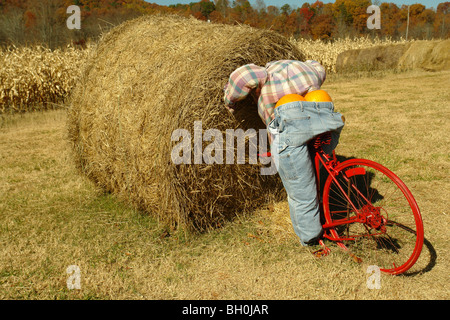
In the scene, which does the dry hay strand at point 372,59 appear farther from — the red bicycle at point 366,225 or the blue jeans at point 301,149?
the blue jeans at point 301,149

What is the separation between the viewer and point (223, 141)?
13.4ft

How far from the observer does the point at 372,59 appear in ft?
64.4

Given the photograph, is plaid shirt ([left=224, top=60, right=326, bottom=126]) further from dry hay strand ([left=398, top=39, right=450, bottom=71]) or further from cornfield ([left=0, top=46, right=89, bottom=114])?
dry hay strand ([left=398, top=39, right=450, bottom=71])

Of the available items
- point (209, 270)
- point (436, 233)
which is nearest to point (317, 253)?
point (209, 270)

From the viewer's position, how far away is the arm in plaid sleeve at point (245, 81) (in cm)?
354

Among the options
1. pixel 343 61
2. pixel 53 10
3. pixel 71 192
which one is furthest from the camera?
pixel 53 10

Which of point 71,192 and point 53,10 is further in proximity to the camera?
point 53,10

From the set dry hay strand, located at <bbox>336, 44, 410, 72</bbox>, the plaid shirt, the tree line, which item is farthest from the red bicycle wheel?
dry hay strand, located at <bbox>336, 44, 410, 72</bbox>

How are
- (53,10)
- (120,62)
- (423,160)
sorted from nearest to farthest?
1. (120,62)
2. (423,160)
3. (53,10)

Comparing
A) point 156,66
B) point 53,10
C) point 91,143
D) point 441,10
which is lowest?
point 91,143

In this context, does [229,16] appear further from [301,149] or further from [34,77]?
[301,149]

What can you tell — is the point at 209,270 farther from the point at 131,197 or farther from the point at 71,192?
the point at 71,192

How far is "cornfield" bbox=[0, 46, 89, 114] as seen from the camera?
35.4ft

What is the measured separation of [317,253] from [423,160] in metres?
3.48
